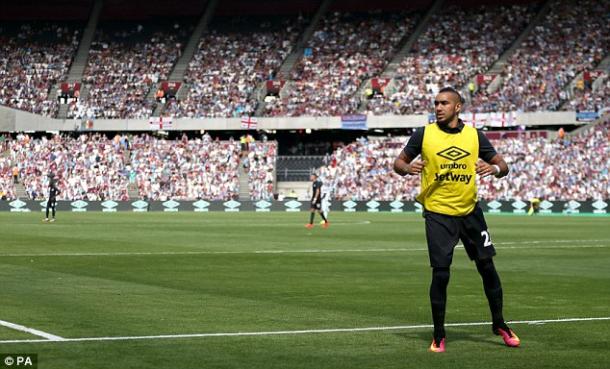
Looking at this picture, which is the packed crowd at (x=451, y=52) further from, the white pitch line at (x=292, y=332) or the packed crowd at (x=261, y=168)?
the white pitch line at (x=292, y=332)

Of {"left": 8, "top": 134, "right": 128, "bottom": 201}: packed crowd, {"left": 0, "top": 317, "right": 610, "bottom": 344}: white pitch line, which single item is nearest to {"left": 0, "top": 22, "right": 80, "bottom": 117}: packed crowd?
{"left": 8, "top": 134, "right": 128, "bottom": 201}: packed crowd

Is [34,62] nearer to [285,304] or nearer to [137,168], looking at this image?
[137,168]

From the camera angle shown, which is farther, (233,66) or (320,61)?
(233,66)

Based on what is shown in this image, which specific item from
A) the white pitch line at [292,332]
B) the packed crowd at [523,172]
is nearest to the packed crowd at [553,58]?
the packed crowd at [523,172]

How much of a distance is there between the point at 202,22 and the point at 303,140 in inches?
565

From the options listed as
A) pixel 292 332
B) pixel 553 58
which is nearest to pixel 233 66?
pixel 553 58

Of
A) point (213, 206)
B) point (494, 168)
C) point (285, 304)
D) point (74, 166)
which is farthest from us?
point (74, 166)

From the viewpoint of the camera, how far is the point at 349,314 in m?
13.9

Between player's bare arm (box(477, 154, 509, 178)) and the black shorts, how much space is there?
0.39m

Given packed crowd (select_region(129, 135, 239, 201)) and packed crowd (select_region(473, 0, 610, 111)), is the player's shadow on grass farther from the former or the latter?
packed crowd (select_region(473, 0, 610, 111))
